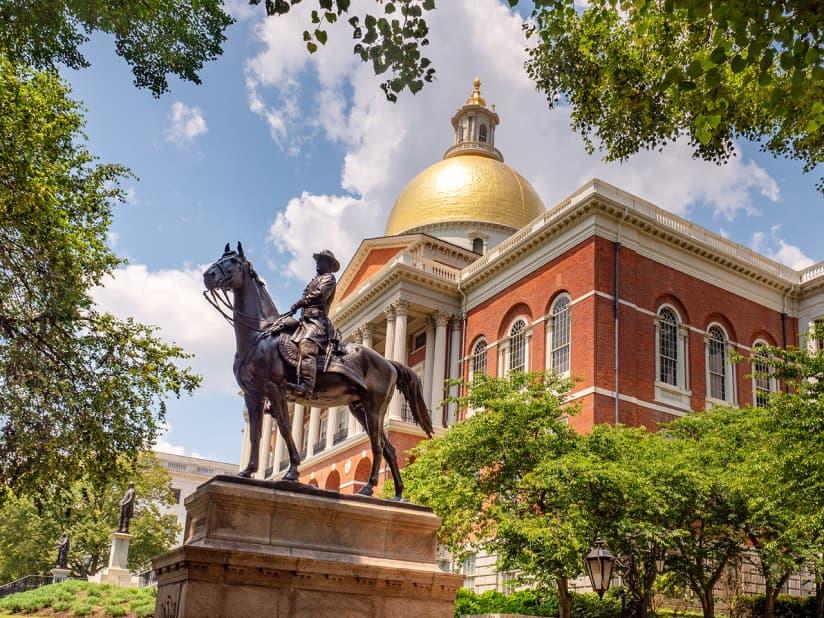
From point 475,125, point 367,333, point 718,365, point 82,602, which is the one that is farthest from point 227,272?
point 475,125

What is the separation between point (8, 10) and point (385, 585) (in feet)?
33.4

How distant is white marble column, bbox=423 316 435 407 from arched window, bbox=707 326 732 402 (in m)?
12.8

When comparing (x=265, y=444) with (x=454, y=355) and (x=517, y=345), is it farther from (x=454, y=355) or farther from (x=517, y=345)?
(x=517, y=345)

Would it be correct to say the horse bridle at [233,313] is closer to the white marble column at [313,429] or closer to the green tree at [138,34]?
the green tree at [138,34]

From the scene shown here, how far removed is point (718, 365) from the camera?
119 ft

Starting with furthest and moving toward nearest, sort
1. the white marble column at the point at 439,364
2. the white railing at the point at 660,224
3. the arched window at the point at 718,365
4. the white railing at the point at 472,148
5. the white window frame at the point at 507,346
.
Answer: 1. the white railing at the point at 472,148
2. the white marble column at the point at 439,364
3. the white window frame at the point at 507,346
4. the arched window at the point at 718,365
5. the white railing at the point at 660,224

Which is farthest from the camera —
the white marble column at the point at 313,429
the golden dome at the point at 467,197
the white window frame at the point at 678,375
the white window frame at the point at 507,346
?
the golden dome at the point at 467,197

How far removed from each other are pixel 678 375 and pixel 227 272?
1097 inches

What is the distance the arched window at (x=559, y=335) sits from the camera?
111ft

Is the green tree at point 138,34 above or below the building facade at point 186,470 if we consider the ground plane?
below

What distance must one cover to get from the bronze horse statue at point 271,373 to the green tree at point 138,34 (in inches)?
224

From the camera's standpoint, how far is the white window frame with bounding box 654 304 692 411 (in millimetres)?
33438

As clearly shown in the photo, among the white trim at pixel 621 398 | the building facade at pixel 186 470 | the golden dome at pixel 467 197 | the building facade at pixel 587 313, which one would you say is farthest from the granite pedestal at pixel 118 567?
the building facade at pixel 186 470

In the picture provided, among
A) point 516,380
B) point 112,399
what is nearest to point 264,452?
point 516,380
